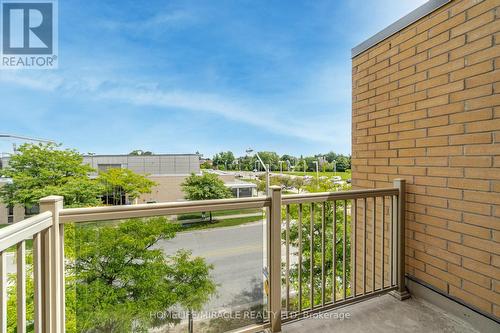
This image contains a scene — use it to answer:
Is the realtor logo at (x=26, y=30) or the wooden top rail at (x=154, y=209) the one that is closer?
the wooden top rail at (x=154, y=209)

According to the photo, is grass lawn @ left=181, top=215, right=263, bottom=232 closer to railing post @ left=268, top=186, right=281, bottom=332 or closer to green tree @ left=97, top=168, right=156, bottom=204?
railing post @ left=268, top=186, right=281, bottom=332

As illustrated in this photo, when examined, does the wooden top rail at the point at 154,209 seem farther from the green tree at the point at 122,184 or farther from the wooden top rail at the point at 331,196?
the green tree at the point at 122,184

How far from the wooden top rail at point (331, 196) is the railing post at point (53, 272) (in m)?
1.38

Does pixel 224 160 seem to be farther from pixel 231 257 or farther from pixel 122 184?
pixel 231 257

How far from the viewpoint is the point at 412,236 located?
7.40 ft

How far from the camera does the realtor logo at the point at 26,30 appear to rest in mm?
4359

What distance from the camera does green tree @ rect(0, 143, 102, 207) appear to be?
433 inches

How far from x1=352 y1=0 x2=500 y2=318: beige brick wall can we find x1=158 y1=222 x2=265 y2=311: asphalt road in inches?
61.8

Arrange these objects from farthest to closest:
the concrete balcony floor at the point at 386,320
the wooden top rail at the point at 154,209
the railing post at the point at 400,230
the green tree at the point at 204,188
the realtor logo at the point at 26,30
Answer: the green tree at the point at 204,188 → the realtor logo at the point at 26,30 → the railing post at the point at 400,230 → the concrete balcony floor at the point at 386,320 → the wooden top rail at the point at 154,209

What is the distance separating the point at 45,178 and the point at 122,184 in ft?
12.6

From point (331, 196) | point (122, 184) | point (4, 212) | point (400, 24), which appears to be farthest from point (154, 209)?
point (122, 184)

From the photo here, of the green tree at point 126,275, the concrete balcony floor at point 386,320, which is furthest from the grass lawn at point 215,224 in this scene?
the concrete balcony floor at point 386,320

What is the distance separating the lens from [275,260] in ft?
5.80

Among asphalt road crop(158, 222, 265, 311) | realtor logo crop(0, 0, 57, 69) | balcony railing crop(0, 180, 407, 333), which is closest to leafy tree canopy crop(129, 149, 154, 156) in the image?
realtor logo crop(0, 0, 57, 69)
